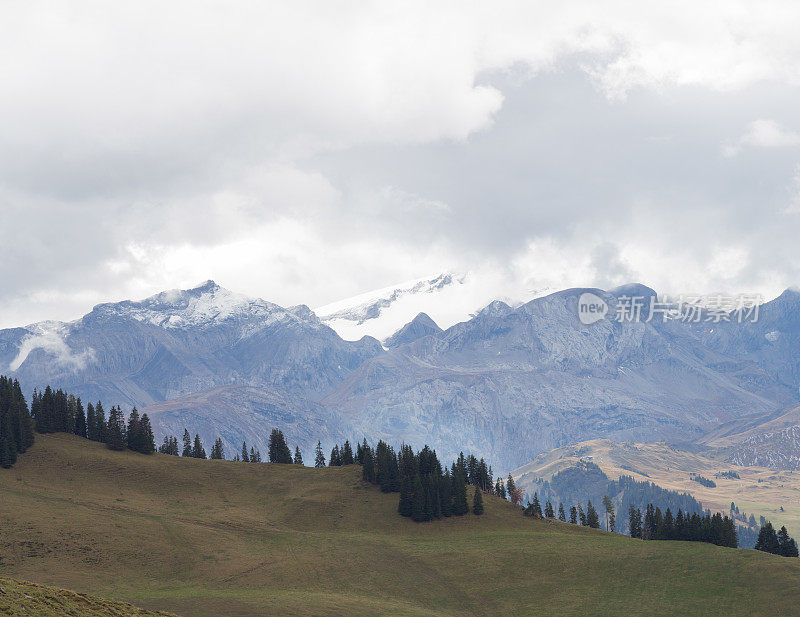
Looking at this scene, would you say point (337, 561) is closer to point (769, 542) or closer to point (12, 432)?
point (12, 432)

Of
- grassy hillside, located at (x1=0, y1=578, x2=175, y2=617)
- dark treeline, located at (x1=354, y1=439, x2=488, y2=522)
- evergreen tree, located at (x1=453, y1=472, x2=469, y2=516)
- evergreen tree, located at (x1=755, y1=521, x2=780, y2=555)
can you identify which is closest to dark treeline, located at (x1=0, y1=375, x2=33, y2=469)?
dark treeline, located at (x1=354, y1=439, x2=488, y2=522)

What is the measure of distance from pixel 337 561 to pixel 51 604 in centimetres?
7415

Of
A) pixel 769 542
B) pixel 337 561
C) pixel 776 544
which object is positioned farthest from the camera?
pixel 769 542

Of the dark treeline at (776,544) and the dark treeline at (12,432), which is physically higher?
the dark treeline at (12,432)

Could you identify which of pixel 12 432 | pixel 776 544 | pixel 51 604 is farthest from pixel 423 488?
pixel 51 604

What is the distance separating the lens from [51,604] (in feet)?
201

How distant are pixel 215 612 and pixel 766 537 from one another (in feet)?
409

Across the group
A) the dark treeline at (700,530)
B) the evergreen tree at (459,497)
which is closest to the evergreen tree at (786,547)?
the dark treeline at (700,530)

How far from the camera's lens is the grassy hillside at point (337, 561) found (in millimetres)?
108250

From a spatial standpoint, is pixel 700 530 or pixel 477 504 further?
pixel 477 504

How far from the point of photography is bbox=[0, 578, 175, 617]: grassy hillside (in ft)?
192

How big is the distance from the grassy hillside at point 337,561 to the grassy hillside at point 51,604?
1157 inches

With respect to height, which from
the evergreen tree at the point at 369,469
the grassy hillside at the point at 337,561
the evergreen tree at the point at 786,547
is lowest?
the evergreen tree at the point at 786,547

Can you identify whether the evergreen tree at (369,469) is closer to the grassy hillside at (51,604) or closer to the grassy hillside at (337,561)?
the grassy hillside at (337,561)
